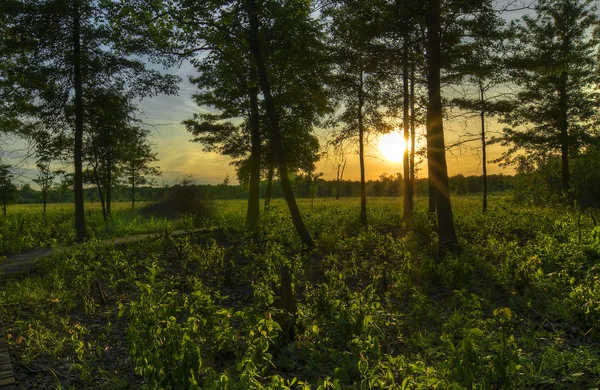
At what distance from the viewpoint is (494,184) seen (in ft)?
331

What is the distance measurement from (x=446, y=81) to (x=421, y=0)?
6432 mm

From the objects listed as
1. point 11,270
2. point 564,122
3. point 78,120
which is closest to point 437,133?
point 11,270

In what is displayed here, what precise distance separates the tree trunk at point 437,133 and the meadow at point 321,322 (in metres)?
0.67

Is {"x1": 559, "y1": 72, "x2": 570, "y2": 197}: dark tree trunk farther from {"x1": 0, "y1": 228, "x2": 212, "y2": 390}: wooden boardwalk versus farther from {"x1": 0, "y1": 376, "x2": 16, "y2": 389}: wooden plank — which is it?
{"x1": 0, "y1": 376, "x2": 16, "y2": 389}: wooden plank

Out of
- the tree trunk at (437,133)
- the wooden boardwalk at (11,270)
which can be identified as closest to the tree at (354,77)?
the tree trunk at (437,133)

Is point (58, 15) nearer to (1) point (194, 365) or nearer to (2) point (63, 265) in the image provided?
(2) point (63, 265)

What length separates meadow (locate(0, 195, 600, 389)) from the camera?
3086mm

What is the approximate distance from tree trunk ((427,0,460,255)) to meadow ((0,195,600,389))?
26.4 inches

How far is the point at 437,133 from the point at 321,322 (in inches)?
233

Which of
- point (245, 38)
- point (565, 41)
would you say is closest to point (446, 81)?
point (245, 38)

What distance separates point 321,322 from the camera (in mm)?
4781

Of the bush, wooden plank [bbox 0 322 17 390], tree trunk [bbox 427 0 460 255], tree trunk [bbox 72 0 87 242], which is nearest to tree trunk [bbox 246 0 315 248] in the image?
tree trunk [bbox 427 0 460 255]

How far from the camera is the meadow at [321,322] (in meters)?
3.09

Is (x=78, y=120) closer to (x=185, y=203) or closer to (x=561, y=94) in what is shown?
(x=185, y=203)
